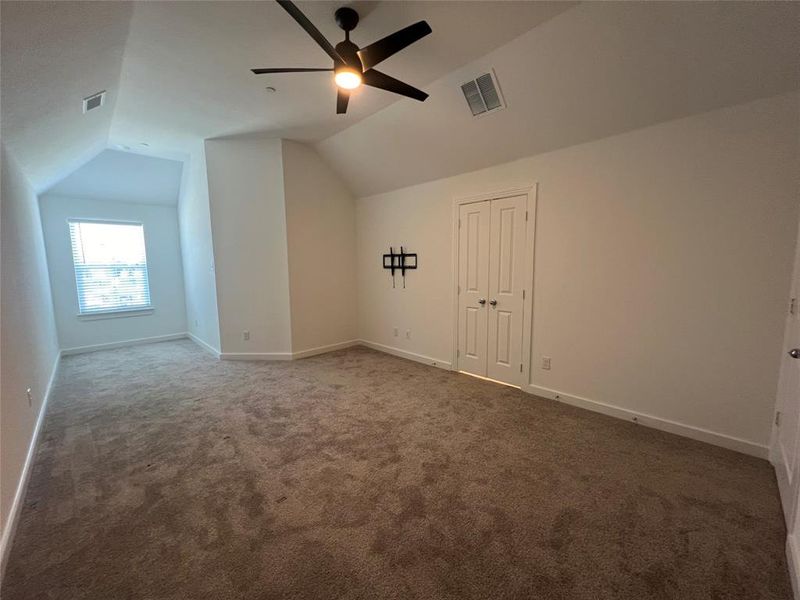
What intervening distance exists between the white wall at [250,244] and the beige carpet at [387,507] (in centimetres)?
162

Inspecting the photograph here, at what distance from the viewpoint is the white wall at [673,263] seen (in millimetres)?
2207

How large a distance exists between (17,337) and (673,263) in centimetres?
509

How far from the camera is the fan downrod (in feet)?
6.76

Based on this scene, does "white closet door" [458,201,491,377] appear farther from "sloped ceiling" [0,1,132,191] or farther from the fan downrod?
"sloped ceiling" [0,1,132,191]

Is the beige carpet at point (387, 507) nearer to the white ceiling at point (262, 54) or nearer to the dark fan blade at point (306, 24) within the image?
the dark fan blade at point (306, 24)

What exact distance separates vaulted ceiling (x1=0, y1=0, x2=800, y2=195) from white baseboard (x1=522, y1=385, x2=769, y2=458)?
2412 mm

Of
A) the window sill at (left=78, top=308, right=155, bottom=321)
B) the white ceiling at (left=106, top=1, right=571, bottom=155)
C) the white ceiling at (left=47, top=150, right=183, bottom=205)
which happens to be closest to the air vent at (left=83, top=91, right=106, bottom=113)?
the white ceiling at (left=106, top=1, right=571, bottom=155)

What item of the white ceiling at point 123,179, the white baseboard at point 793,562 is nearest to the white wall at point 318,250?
the white ceiling at point 123,179

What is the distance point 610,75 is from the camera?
2.37m

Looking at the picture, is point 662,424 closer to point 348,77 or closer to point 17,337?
point 348,77

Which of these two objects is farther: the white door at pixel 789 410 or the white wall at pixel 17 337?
the white wall at pixel 17 337

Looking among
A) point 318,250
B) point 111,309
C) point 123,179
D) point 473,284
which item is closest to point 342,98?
point 473,284

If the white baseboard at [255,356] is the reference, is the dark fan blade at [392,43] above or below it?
above

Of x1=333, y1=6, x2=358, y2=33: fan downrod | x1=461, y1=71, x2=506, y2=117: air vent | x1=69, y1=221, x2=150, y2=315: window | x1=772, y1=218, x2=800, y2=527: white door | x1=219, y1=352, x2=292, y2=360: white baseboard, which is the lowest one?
x1=219, y1=352, x2=292, y2=360: white baseboard
